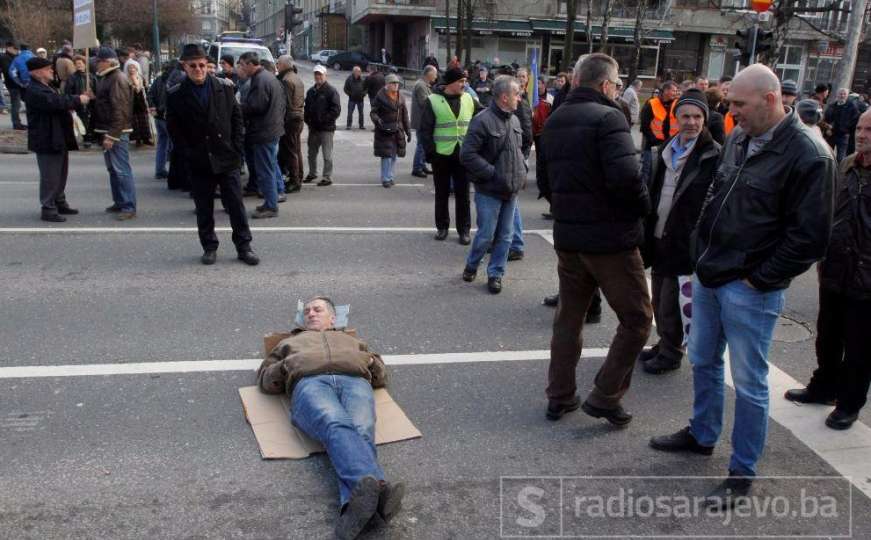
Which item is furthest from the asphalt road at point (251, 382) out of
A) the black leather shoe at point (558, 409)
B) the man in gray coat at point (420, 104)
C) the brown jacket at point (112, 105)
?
the man in gray coat at point (420, 104)

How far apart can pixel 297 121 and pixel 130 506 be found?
26.7ft

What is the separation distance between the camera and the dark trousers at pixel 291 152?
10867 millimetres

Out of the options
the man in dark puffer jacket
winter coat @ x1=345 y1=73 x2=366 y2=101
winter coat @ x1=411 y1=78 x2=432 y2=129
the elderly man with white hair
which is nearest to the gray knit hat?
the man in dark puffer jacket

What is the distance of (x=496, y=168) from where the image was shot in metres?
6.65

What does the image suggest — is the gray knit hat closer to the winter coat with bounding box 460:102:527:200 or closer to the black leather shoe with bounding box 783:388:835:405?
the black leather shoe with bounding box 783:388:835:405

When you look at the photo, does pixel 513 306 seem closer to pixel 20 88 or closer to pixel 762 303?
pixel 762 303

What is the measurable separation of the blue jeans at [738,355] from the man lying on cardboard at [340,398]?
1629mm

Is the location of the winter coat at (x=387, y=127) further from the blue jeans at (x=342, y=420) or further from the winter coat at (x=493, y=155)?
the blue jeans at (x=342, y=420)

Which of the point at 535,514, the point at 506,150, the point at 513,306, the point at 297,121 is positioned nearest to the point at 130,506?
the point at 535,514

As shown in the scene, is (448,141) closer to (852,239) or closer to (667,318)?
(667,318)

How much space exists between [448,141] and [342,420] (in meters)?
5.17

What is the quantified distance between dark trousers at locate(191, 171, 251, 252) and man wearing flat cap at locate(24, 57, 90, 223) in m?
2.51

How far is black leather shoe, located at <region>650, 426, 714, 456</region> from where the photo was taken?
398 cm

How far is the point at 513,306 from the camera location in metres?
6.39
